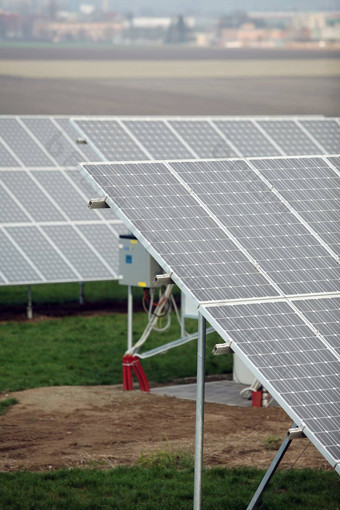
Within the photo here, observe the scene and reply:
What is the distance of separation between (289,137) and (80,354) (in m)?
6.85

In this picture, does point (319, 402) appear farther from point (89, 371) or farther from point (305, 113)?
point (305, 113)

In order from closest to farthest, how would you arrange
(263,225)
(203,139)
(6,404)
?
(263,225)
(6,404)
(203,139)

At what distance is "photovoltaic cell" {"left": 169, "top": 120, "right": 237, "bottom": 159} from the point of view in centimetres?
2214

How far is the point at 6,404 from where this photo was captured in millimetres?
17203

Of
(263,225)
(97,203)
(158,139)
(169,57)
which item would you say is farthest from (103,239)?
(169,57)

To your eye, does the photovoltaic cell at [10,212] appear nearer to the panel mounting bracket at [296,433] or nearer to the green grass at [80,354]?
the green grass at [80,354]

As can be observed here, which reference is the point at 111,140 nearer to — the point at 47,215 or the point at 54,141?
the point at 47,215

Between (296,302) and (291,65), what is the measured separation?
6681 cm

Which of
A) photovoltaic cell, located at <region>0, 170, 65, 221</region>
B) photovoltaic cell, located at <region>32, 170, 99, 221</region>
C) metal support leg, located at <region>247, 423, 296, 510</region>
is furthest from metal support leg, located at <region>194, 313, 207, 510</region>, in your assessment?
photovoltaic cell, located at <region>32, 170, 99, 221</region>

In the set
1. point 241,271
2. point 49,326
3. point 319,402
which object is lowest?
point 49,326

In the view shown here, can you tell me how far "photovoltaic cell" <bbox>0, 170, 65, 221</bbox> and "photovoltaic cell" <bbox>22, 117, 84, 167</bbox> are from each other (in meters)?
1.18

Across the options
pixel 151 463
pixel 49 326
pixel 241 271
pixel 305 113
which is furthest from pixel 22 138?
pixel 305 113

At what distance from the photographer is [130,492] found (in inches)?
513

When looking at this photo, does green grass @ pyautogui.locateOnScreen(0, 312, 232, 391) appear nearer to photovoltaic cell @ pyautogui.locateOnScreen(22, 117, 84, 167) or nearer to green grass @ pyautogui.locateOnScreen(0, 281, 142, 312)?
green grass @ pyautogui.locateOnScreen(0, 281, 142, 312)
